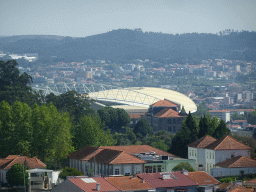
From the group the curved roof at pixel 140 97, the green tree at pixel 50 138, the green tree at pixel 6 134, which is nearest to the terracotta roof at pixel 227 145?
the green tree at pixel 50 138

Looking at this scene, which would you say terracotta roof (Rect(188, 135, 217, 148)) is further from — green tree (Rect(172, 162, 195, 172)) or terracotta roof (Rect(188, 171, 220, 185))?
terracotta roof (Rect(188, 171, 220, 185))

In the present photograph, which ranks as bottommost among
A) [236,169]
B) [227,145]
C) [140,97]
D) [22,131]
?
[140,97]

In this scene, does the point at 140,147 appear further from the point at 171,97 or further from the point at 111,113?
the point at 171,97

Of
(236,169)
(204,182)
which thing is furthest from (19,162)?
(236,169)

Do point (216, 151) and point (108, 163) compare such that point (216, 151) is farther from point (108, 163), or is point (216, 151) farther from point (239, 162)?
point (108, 163)

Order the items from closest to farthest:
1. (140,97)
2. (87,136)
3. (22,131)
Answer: (22,131) < (87,136) < (140,97)

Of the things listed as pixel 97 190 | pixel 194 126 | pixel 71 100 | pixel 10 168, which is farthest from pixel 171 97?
pixel 97 190

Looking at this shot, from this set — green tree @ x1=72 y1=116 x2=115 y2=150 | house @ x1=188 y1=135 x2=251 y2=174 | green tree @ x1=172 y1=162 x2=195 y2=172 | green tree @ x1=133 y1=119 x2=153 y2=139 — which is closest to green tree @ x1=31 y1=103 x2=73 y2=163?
green tree @ x1=72 y1=116 x2=115 y2=150
